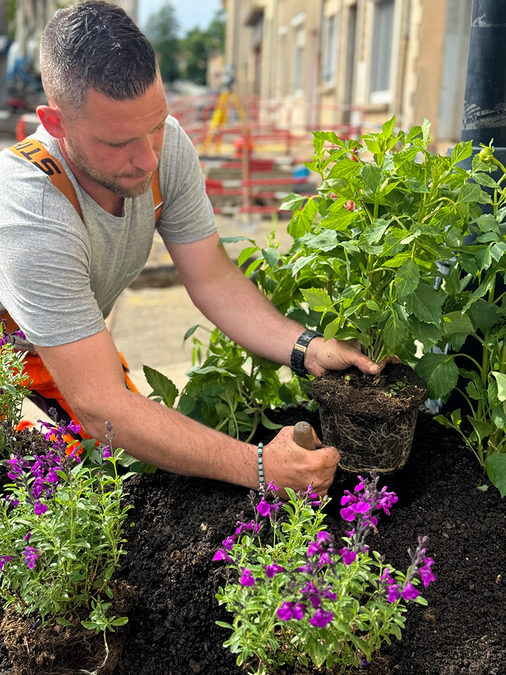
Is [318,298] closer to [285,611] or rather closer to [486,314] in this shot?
[486,314]

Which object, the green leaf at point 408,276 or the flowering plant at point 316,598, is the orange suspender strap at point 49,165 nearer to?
the green leaf at point 408,276

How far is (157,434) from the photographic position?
60.7 inches

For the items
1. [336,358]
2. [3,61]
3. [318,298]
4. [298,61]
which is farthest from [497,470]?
[3,61]

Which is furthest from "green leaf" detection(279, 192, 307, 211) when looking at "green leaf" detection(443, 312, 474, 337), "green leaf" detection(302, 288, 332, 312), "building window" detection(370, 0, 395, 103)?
"building window" detection(370, 0, 395, 103)

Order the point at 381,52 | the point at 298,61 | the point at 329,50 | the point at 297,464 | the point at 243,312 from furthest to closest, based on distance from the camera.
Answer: the point at 298,61 < the point at 329,50 < the point at 381,52 < the point at 243,312 < the point at 297,464

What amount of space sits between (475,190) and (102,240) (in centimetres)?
107

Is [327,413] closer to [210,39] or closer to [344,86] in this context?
[344,86]

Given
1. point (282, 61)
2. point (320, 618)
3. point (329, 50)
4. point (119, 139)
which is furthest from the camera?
point (282, 61)

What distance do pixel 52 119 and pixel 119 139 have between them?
222mm

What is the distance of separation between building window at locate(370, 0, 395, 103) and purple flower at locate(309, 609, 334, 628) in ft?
28.3

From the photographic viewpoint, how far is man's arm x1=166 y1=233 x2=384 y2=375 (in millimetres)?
1731

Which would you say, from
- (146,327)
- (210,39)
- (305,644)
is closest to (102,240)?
(305,644)

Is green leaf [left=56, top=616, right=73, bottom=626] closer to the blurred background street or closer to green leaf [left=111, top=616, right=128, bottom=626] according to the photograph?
green leaf [left=111, top=616, right=128, bottom=626]

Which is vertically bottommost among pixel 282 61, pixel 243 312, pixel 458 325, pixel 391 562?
pixel 391 562
